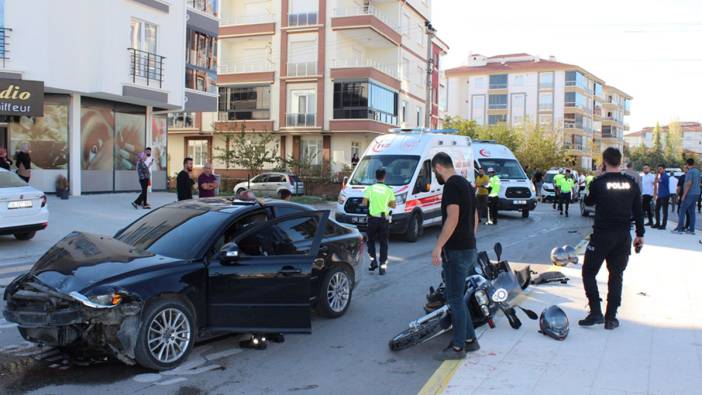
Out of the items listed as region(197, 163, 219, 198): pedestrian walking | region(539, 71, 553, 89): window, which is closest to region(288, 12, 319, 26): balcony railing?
region(197, 163, 219, 198): pedestrian walking

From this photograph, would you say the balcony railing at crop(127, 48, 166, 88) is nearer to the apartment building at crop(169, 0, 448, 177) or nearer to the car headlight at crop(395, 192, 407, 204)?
the car headlight at crop(395, 192, 407, 204)

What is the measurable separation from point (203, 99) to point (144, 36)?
4828mm

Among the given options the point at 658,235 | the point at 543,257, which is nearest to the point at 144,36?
the point at 543,257

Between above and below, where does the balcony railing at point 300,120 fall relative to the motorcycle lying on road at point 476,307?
above

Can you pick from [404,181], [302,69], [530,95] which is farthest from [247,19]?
[530,95]

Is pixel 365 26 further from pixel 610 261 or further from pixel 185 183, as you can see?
pixel 610 261

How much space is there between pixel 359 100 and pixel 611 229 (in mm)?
33778

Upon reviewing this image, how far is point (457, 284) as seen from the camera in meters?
5.55

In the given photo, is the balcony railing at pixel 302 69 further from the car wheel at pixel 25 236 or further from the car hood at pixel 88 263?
the car hood at pixel 88 263

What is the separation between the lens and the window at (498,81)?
8662 centimetres

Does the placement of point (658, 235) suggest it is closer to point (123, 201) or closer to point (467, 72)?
point (123, 201)

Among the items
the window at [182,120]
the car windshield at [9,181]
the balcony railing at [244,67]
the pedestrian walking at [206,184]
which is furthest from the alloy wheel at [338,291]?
the window at [182,120]

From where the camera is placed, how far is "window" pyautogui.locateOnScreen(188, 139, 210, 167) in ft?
147

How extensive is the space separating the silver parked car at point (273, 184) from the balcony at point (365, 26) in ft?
42.2
